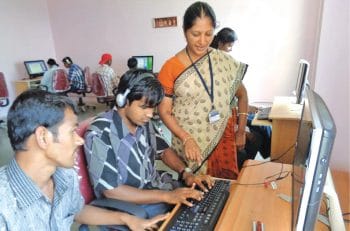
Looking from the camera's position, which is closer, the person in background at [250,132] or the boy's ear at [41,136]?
the boy's ear at [41,136]

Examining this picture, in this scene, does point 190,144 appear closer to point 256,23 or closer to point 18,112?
point 18,112

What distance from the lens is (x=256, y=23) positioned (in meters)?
4.43

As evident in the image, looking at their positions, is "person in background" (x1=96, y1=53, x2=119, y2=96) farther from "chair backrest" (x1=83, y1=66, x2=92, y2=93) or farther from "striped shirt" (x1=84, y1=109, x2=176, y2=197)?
"striped shirt" (x1=84, y1=109, x2=176, y2=197)

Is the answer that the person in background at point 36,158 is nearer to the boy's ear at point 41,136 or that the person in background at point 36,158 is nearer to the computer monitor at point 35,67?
the boy's ear at point 41,136

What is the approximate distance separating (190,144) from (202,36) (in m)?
0.49

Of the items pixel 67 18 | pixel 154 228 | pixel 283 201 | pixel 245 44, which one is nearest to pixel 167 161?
pixel 154 228

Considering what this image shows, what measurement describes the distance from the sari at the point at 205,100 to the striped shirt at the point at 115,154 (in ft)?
0.72

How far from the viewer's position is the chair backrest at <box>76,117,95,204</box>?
1108 mm

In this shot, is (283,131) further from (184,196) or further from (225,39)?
(184,196)

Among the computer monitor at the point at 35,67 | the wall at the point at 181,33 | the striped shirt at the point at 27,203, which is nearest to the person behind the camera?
the striped shirt at the point at 27,203

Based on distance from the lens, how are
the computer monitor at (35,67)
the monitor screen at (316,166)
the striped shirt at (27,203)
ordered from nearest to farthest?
the monitor screen at (316,166), the striped shirt at (27,203), the computer monitor at (35,67)

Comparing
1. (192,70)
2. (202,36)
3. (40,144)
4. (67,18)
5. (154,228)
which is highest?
(67,18)

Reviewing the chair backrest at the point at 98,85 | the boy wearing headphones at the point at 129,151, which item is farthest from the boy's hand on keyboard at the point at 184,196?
the chair backrest at the point at 98,85

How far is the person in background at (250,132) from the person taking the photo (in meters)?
2.28
